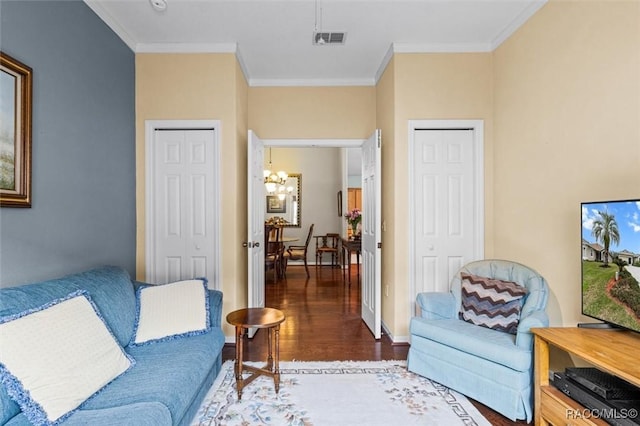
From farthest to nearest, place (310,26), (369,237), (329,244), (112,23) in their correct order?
(329,244) → (369,237) → (310,26) → (112,23)

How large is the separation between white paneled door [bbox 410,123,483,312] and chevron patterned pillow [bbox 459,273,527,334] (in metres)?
0.64

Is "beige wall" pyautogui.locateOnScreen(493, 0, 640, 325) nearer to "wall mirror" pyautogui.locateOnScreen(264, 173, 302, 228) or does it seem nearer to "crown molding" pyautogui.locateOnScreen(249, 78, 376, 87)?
"crown molding" pyautogui.locateOnScreen(249, 78, 376, 87)

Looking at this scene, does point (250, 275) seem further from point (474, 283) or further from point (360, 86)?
point (360, 86)

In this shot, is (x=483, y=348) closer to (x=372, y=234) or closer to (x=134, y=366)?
(x=372, y=234)

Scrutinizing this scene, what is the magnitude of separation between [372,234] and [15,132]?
2.89 metres

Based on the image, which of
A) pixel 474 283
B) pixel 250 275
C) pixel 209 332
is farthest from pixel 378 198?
pixel 209 332

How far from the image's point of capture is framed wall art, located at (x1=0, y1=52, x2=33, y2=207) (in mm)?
1750

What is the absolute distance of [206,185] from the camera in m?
3.23

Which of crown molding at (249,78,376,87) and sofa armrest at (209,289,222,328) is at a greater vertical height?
crown molding at (249,78,376,87)

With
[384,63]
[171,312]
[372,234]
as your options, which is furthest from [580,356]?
[384,63]

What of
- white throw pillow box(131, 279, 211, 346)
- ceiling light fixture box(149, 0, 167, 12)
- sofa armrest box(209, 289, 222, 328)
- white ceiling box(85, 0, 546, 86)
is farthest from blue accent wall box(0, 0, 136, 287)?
sofa armrest box(209, 289, 222, 328)

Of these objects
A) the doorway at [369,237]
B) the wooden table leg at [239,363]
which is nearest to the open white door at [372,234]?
the doorway at [369,237]

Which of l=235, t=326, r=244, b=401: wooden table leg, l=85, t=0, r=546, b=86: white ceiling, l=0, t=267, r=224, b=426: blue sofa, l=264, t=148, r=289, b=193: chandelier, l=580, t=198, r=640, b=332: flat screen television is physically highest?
l=85, t=0, r=546, b=86: white ceiling

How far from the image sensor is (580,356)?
5.09 ft
